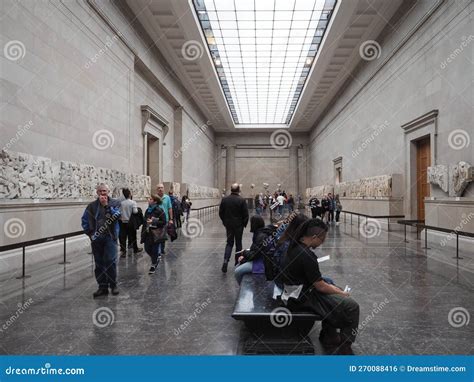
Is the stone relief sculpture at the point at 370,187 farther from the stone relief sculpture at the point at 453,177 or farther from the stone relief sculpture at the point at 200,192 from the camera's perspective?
the stone relief sculpture at the point at 200,192

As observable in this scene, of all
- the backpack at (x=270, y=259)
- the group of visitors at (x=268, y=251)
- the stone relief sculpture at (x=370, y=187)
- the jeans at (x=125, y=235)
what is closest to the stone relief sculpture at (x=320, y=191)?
the stone relief sculpture at (x=370, y=187)

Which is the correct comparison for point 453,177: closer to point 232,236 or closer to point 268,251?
point 232,236

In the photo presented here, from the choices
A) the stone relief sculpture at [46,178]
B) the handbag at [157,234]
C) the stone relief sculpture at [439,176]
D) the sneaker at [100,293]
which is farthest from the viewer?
the stone relief sculpture at [439,176]

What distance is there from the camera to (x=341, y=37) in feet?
55.1

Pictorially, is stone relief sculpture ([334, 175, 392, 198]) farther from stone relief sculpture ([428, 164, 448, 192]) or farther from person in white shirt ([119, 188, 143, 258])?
person in white shirt ([119, 188, 143, 258])

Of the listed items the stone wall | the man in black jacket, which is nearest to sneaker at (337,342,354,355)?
the man in black jacket

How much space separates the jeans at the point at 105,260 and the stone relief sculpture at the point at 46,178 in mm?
2653

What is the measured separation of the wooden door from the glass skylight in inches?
259

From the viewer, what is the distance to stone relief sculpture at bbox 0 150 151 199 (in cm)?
694

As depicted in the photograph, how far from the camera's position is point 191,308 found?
4.89 meters

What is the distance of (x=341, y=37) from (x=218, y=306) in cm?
1556

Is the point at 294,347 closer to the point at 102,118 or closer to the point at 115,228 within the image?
the point at 115,228

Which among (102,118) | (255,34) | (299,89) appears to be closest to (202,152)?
(299,89)

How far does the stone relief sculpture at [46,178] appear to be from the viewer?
6.94 metres
